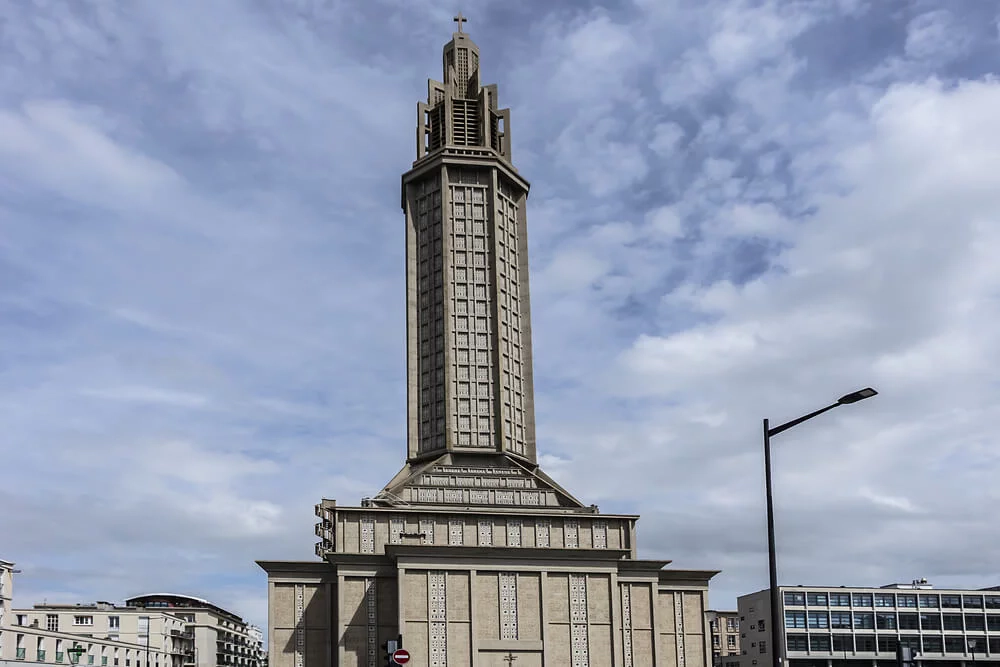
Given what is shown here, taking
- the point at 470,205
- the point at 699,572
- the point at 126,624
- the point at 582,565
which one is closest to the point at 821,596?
the point at 699,572

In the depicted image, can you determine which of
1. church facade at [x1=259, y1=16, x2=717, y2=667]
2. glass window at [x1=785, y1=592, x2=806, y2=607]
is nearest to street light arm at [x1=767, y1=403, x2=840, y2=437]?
church facade at [x1=259, y1=16, x2=717, y2=667]

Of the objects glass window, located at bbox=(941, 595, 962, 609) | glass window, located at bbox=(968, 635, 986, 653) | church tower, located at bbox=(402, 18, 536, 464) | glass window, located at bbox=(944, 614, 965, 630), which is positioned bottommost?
glass window, located at bbox=(968, 635, 986, 653)

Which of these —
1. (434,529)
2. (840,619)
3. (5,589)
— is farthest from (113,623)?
(840,619)

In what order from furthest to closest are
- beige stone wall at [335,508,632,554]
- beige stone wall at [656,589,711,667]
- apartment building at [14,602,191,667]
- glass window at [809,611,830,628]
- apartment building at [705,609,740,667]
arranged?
apartment building at [705,609,740,667]
glass window at [809,611,830,628]
apartment building at [14,602,191,667]
beige stone wall at [656,589,711,667]
beige stone wall at [335,508,632,554]

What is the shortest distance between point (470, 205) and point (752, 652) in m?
69.8

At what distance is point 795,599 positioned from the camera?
122 metres

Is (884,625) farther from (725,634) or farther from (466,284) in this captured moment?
(466,284)

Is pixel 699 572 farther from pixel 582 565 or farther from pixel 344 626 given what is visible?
pixel 344 626

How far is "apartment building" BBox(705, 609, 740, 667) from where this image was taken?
489 feet

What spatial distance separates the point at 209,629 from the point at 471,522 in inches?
3433

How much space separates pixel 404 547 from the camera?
77.2m

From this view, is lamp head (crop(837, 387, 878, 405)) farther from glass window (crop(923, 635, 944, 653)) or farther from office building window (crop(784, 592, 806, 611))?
glass window (crop(923, 635, 944, 653))

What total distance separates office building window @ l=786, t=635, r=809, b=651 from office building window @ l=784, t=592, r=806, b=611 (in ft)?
11.7

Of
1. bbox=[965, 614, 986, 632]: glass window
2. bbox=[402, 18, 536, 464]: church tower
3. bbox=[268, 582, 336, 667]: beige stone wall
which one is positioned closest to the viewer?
bbox=[268, 582, 336, 667]: beige stone wall
